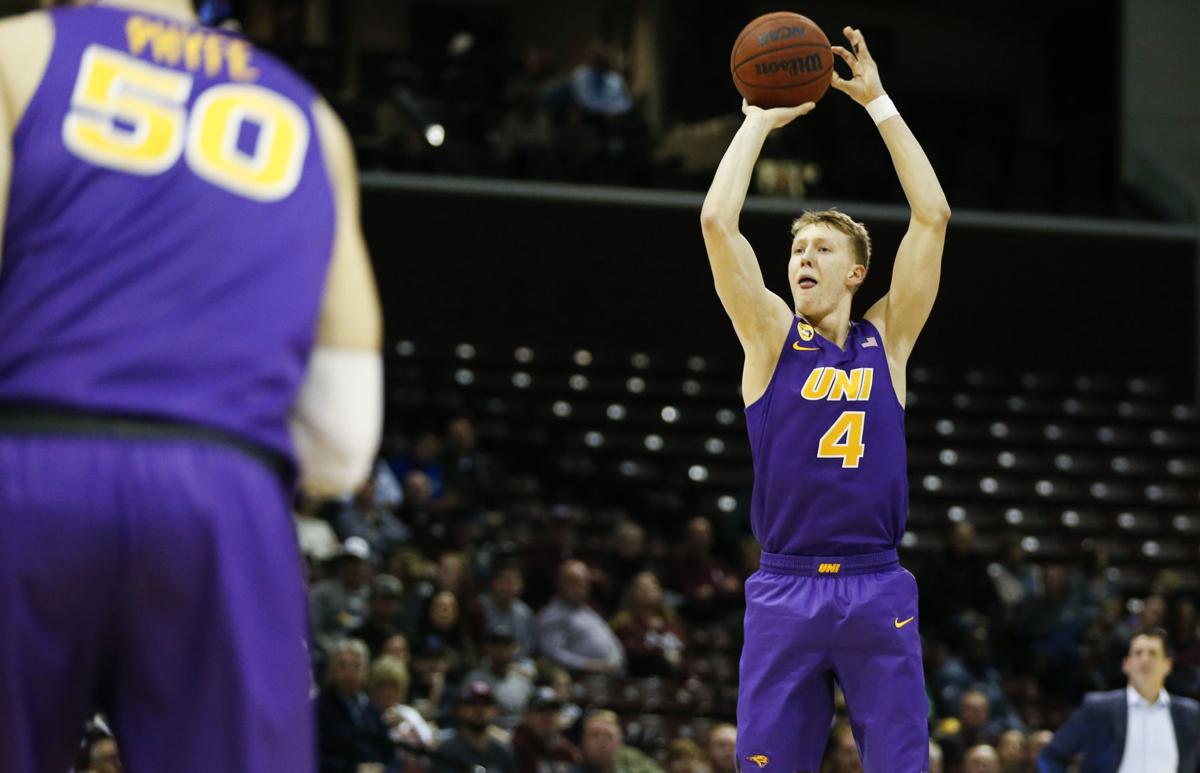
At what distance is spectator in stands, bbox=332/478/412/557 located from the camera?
1162cm

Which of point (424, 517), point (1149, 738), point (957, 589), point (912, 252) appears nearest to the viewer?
point (912, 252)

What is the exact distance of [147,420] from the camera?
2.17m

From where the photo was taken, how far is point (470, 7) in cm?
2277

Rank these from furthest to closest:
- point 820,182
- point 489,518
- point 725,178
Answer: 1. point 820,182
2. point 489,518
3. point 725,178

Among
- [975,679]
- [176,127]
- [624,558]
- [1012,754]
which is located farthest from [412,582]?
[176,127]

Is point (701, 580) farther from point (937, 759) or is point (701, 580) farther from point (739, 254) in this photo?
point (739, 254)

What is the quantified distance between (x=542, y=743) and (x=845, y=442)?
4.19 m

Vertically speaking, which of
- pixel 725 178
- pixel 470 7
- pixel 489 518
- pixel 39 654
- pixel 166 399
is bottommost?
pixel 489 518

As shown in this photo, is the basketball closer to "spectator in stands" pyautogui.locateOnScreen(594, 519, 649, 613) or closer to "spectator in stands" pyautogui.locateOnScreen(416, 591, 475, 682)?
"spectator in stands" pyautogui.locateOnScreen(416, 591, 475, 682)

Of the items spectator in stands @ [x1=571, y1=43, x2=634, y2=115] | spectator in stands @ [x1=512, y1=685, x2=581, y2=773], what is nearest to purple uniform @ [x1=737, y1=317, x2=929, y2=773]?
spectator in stands @ [x1=512, y1=685, x2=581, y2=773]

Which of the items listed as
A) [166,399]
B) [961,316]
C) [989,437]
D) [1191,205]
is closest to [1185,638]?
[989,437]

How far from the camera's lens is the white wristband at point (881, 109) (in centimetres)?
568

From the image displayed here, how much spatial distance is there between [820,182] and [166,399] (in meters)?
16.2

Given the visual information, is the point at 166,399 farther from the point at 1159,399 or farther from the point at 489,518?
the point at 1159,399
